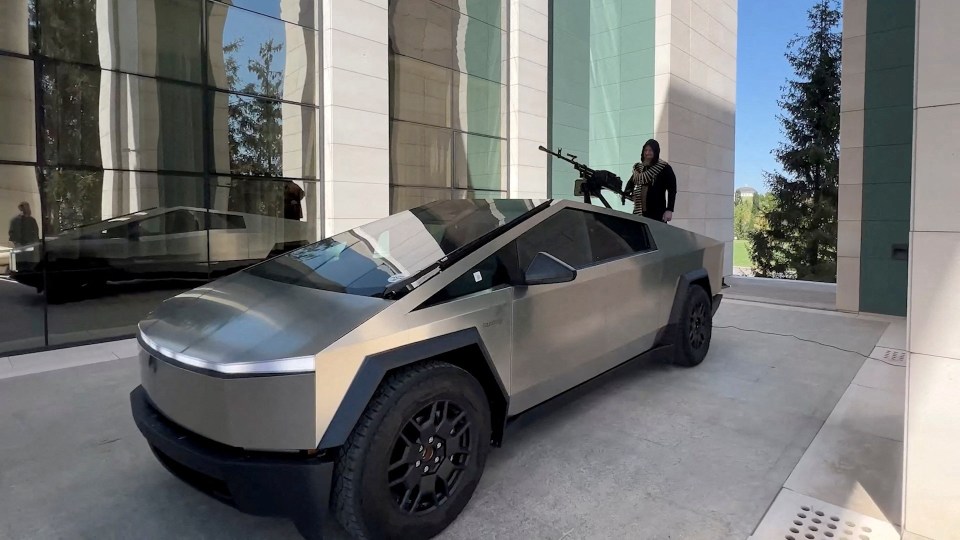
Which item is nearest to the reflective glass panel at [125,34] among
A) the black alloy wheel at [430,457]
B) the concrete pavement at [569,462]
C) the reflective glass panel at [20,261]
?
the reflective glass panel at [20,261]

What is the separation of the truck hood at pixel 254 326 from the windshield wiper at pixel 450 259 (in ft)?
0.29

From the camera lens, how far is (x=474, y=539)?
7.62ft

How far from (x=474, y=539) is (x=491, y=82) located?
10612 millimetres

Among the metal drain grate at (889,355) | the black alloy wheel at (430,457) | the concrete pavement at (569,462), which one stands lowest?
the concrete pavement at (569,462)

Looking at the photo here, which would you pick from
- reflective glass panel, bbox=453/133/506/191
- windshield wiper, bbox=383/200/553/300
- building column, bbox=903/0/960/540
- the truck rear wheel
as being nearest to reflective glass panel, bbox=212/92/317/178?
reflective glass panel, bbox=453/133/506/191

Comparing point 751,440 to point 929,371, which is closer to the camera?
point 929,371

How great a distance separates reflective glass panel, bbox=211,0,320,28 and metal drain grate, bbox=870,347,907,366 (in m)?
8.66

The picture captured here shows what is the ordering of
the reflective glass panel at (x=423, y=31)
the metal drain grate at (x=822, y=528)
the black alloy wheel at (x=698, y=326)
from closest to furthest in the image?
the metal drain grate at (x=822, y=528)
the black alloy wheel at (x=698, y=326)
the reflective glass panel at (x=423, y=31)

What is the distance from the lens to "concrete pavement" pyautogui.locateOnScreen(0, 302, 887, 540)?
2.45 m

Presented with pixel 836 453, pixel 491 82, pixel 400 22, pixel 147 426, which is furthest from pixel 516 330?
pixel 491 82

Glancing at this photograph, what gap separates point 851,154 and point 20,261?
35.2ft

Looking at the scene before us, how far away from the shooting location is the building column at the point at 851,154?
7.65 m

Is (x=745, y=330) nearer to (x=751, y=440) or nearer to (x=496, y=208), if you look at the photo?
(x=751, y=440)

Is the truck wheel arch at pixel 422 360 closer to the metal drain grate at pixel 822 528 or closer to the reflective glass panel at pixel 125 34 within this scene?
the metal drain grate at pixel 822 528
